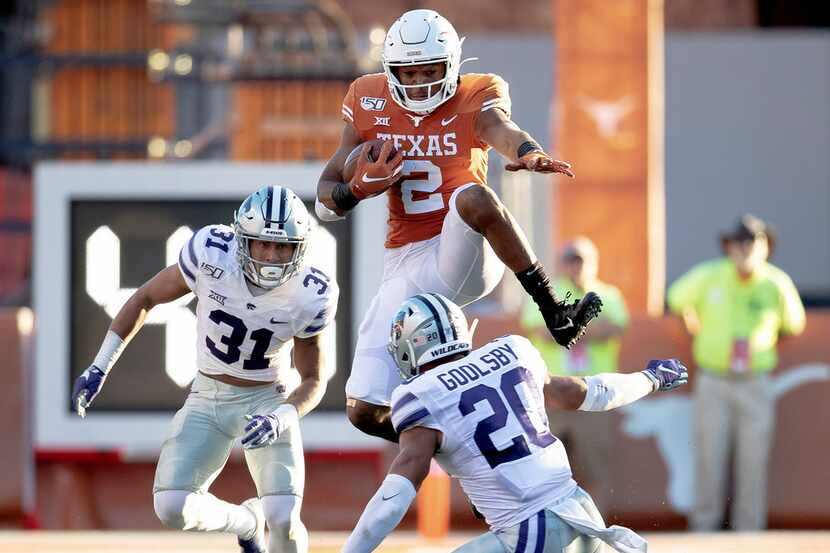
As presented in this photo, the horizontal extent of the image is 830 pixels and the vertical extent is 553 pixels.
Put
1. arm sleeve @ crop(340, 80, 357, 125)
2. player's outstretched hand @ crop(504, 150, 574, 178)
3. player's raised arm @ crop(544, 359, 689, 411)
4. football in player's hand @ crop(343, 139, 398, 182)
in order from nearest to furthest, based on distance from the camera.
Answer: player's outstretched hand @ crop(504, 150, 574, 178) < player's raised arm @ crop(544, 359, 689, 411) < football in player's hand @ crop(343, 139, 398, 182) < arm sleeve @ crop(340, 80, 357, 125)

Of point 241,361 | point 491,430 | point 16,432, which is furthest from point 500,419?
point 16,432

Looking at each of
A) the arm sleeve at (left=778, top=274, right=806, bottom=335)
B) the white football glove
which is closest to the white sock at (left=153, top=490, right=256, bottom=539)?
the white football glove

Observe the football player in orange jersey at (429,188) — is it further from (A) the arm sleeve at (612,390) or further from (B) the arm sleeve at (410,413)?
(B) the arm sleeve at (410,413)

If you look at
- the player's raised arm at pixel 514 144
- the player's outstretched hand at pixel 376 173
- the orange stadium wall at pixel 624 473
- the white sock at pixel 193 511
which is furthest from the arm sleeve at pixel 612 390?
the orange stadium wall at pixel 624 473

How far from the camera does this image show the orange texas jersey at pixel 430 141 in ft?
21.0

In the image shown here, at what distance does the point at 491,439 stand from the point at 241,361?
166 centimetres

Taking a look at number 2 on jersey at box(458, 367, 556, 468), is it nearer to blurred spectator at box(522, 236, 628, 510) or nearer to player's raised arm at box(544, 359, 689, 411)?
player's raised arm at box(544, 359, 689, 411)

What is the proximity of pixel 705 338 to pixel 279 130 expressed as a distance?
22.4ft

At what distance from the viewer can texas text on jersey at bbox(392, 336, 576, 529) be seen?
5527 millimetres

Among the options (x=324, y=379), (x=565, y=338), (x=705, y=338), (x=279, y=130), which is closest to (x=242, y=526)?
(x=324, y=379)

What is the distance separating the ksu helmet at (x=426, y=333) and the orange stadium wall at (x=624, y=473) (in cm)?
438

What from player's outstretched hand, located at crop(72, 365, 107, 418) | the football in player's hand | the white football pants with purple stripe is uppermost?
the football in player's hand

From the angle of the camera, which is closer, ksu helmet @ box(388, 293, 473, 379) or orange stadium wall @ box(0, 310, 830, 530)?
ksu helmet @ box(388, 293, 473, 379)

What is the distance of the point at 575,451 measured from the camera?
1009 centimetres
